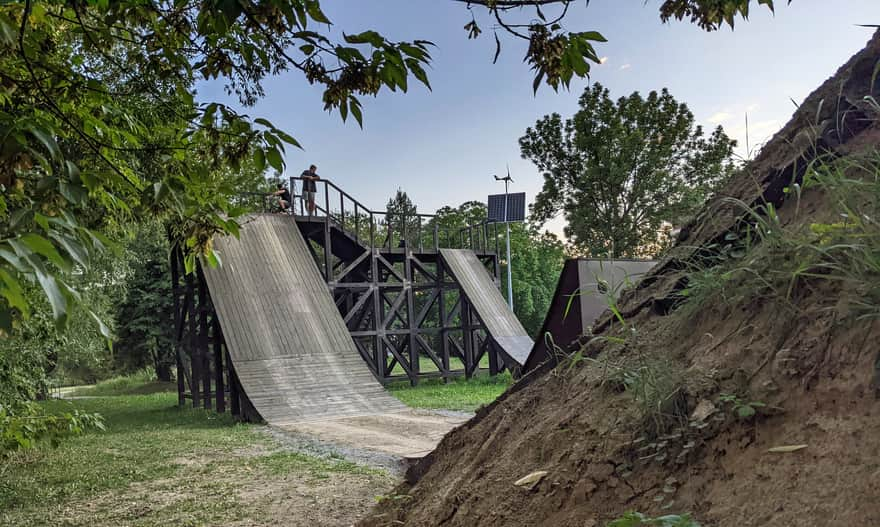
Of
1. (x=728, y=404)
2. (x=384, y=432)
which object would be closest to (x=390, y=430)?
(x=384, y=432)

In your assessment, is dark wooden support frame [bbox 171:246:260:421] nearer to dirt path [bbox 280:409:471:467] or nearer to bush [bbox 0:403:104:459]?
dirt path [bbox 280:409:471:467]

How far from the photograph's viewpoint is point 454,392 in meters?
18.1

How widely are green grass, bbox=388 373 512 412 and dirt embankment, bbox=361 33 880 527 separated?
10.6 m

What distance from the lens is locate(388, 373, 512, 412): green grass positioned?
15.3 m

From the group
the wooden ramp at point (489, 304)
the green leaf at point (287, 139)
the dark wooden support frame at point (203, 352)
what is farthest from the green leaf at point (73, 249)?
the wooden ramp at point (489, 304)

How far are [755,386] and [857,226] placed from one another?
1.91ft

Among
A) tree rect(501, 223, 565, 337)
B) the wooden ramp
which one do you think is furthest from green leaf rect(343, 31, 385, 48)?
tree rect(501, 223, 565, 337)

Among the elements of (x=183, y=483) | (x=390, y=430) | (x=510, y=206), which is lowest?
(x=390, y=430)

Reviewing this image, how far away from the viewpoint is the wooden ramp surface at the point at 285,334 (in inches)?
557

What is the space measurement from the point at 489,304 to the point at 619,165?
8065 mm

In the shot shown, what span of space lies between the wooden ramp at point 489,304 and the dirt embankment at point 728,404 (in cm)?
1548

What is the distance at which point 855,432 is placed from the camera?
1707mm

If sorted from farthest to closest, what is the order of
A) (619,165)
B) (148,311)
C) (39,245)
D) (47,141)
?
1. (148,311)
2. (619,165)
3. (47,141)
4. (39,245)

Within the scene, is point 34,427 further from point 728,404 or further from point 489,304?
point 489,304
